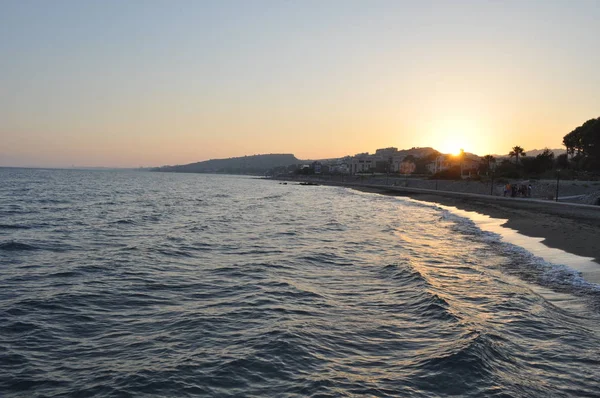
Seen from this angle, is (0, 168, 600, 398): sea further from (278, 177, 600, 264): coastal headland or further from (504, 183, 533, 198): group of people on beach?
(504, 183, 533, 198): group of people on beach

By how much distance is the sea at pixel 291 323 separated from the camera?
245 inches

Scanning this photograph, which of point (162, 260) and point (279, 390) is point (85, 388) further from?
point (162, 260)

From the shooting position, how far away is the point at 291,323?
8.62 metres

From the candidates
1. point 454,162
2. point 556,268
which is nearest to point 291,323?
point 556,268

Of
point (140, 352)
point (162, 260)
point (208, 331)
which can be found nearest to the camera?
point (140, 352)

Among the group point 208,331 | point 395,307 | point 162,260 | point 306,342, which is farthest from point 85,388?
point 162,260

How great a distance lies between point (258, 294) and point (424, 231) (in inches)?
649

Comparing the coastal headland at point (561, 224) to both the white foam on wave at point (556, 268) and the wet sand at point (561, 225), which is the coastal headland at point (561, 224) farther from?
the white foam on wave at point (556, 268)

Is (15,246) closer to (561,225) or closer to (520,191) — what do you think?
(561,225)

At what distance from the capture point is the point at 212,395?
5824 millimetres

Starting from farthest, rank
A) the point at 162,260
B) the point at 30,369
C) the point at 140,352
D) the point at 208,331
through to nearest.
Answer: the point at 162,260 < the point at 208,331 < the point at 140,352 < the point at 30,369

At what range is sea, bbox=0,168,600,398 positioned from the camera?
20.4 ft

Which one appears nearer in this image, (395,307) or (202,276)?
(395,307)

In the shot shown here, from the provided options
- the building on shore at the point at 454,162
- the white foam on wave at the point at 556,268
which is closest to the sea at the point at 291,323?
the white foam on wave at the point at 556,268
